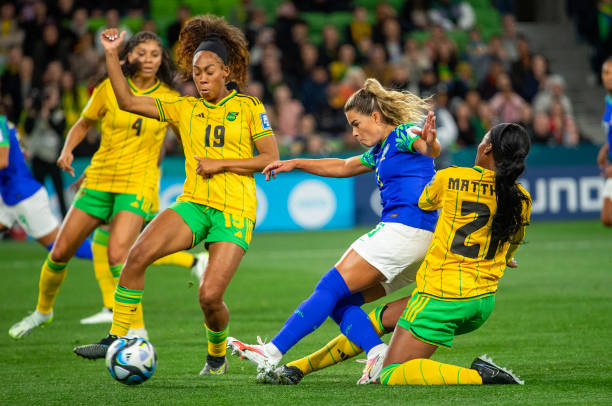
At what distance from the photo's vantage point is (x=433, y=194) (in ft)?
17.5

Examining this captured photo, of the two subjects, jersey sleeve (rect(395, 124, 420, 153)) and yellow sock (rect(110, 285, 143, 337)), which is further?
yellow sock (rect(110, 285, 143, 337))

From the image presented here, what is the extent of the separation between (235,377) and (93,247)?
311cm

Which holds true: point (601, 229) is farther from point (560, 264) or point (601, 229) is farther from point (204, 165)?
point (204, 165)

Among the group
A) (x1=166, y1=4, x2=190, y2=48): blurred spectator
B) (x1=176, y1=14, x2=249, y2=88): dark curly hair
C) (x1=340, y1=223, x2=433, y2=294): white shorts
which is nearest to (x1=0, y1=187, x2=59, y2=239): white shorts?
(x1=176, y1=14, x2=249, y2=88): dark curly hair

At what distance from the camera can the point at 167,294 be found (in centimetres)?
1033

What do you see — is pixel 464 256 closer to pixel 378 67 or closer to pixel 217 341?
pixel 217 341

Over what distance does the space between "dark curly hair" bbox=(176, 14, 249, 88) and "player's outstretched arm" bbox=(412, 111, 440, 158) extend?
1355 mm

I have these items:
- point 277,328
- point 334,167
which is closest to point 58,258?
point 277,328

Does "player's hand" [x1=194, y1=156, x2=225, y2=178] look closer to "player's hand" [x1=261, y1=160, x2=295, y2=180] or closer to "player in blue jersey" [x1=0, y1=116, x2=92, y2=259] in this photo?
"player's hand" [x1=261, y1=160, x2=295, y2=180]

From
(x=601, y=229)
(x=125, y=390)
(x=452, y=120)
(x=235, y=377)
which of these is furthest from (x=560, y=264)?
(x=125, y=390)

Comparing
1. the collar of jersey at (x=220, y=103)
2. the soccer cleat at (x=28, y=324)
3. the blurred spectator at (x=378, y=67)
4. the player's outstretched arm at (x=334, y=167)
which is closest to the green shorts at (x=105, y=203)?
the soccer cleat at (x=28, y=324)

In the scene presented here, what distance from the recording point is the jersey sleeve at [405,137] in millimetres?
5631

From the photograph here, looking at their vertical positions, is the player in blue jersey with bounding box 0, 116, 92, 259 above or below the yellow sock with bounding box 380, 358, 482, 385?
above

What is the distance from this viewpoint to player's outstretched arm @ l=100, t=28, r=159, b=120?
5832mm
